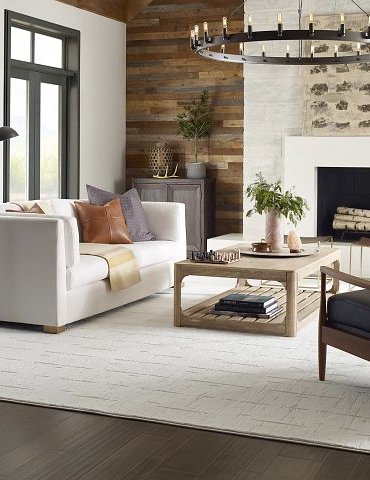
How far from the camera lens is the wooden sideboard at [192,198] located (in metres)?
9.44

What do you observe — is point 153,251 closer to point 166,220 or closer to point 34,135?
point 166,220

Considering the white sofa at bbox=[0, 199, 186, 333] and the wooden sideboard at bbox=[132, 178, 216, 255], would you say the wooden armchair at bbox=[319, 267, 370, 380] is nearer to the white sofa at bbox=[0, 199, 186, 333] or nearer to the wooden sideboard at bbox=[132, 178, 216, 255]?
the white sofa at bbox=[0, 199, 186, 333]

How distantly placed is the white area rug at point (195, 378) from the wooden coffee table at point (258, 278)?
0.09 m

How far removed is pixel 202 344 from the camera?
5480 mm

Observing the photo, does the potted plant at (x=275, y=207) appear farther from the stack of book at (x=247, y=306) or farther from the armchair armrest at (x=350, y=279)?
the armchair armrest at (x=350, y=279)

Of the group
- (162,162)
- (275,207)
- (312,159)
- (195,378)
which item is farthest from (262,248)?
(162,162)

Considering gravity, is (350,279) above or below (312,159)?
below

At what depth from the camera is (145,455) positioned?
3.43m

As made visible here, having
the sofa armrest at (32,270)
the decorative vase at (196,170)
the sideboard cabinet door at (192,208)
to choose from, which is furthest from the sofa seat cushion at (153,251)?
the decorative vase at (196,170)

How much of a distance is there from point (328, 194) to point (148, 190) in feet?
6.44

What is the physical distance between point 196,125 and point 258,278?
417 centimetres

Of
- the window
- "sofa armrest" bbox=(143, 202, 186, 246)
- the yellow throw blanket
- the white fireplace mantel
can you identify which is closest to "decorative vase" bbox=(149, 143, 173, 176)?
the window

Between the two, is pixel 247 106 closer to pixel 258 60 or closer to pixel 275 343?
pixel 258 60

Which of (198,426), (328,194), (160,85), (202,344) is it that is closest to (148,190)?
(160,85)
